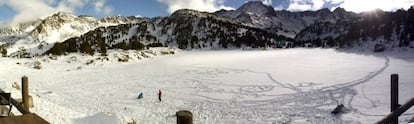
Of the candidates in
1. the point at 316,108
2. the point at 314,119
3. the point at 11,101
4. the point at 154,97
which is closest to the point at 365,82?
the point at 316,108

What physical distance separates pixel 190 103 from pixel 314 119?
641 cm

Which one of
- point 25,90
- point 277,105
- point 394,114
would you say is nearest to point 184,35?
point 277,105

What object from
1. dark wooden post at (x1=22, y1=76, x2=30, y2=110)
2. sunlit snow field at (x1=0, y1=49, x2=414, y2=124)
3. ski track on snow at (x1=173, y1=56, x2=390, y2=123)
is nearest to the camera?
dark wooden post at (x1=22, y1=76, x2=30, y2=110)

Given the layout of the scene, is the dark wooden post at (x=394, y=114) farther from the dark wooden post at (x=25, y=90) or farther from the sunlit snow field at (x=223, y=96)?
the dark wooden post at (x=25, y=90)

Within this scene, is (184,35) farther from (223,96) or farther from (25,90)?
(25,90)

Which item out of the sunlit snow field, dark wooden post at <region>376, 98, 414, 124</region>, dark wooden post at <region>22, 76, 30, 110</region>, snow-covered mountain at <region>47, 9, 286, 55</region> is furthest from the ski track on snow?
snow-covered mountain at <region>47, 9, 286, 55</region>

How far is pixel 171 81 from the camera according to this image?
83.5 feet

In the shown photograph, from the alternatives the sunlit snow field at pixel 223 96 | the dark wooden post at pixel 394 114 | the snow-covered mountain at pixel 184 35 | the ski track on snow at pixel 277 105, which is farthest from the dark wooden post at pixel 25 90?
the snow-covered mountain at pixel 184 35

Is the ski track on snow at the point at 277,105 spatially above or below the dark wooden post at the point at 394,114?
below

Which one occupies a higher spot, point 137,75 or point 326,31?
point 326,31

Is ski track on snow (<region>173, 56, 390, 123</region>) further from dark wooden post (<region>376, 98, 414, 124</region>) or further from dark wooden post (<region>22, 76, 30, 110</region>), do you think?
dark wooden post (<region>376, 98, 414, 124</region>)

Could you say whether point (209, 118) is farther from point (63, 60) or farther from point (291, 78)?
point (63, 60)

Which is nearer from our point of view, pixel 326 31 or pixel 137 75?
pixel 137 75

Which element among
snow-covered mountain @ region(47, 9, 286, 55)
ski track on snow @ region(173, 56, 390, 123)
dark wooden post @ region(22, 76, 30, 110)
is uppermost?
snow-covered mountain @ region(47, 9, 286, 55)
